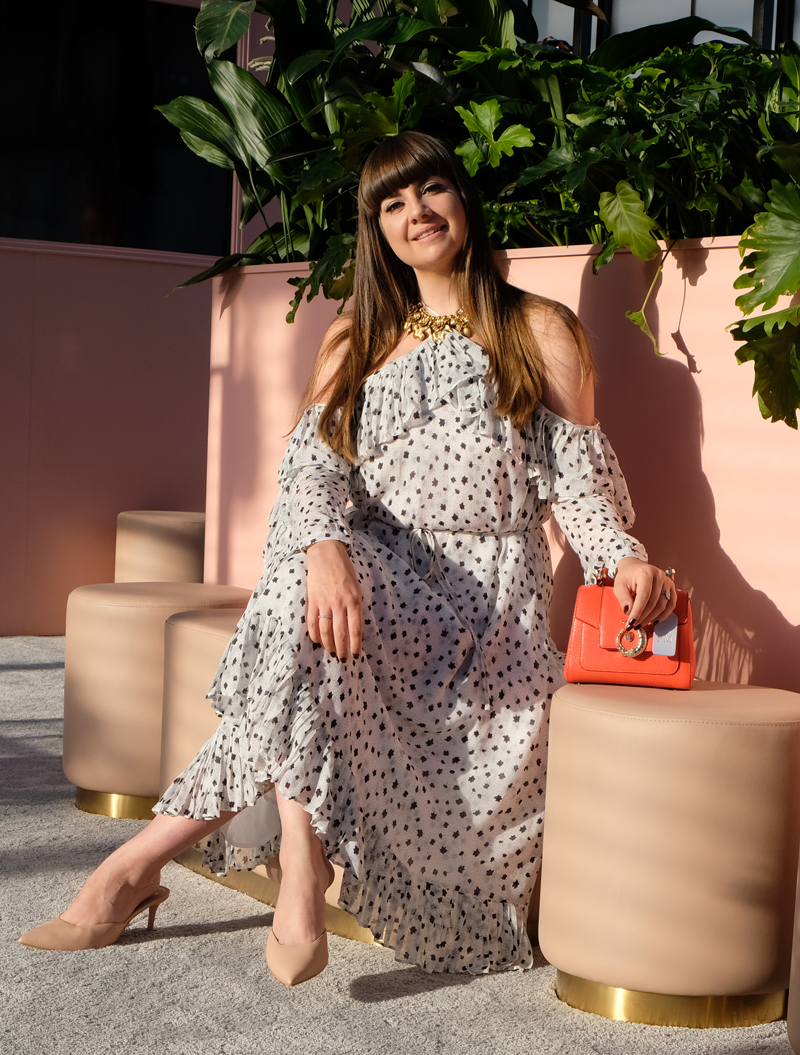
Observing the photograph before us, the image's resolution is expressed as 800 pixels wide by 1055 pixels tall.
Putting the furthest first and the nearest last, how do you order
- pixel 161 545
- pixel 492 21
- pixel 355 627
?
pixel 161 545 → pixel 492 21 → pixel 355 627

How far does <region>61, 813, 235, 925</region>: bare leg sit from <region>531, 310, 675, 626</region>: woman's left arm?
2.31 ft

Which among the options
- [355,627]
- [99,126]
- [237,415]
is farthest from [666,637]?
[99,126]

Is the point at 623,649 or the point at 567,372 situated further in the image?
the point at 567,372

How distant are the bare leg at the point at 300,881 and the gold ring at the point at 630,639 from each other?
0.51 meters

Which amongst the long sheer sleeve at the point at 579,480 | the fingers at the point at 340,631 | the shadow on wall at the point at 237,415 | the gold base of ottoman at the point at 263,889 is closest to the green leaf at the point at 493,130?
the long sheer sleeve at the point at 579,480

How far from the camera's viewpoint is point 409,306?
86.4 inches

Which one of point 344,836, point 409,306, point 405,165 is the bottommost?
point 344,836

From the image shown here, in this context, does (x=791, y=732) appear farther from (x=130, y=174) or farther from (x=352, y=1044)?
(x=130, y=174)

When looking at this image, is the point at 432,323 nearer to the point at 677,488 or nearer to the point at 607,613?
the point at 677,488

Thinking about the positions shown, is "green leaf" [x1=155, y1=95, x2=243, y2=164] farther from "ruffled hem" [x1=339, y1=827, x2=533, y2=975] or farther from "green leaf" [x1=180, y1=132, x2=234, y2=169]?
"ruffled hem" [x1=339, y1=827, x2=533, y2=975]

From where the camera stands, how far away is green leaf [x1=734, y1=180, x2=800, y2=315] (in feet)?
5.76

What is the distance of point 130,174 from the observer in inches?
215

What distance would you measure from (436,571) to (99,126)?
13.6ft

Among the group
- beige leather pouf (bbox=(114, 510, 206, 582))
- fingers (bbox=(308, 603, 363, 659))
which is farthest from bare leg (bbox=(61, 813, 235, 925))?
beige leather pouf (bbox=(114, 510, 206, 582))
